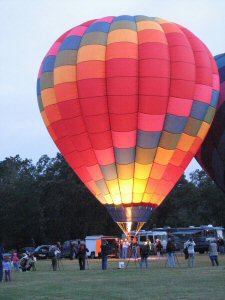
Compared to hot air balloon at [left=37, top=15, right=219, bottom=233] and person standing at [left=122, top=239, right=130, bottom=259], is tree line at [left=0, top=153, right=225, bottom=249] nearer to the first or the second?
person standing at [left=122, top=239, right=130, bottom=259]

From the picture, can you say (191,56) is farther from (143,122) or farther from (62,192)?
(62,192)

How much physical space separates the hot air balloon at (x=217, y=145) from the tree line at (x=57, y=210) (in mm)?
25207

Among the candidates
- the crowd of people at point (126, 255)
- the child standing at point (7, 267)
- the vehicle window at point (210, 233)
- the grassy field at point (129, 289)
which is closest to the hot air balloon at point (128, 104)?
the crowd of people at point (126, 255)

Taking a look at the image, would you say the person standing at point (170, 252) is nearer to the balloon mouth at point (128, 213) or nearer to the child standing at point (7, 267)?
the balloon mouth at point (128, 213)

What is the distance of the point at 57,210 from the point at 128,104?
31500mm

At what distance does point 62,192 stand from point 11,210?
17.7 ft

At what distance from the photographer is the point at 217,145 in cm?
2328

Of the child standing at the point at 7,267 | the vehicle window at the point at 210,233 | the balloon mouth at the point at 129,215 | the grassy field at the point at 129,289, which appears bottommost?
the grassy field at the point at 129,289

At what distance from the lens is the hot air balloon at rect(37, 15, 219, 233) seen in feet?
64.3

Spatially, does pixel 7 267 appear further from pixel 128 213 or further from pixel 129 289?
pixel 128 213

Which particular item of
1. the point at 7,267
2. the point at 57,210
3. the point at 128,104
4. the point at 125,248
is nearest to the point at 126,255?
the point at 125,248

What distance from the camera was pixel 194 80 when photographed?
795 inches

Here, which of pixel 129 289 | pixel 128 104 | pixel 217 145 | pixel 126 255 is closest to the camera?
pixel 129 289

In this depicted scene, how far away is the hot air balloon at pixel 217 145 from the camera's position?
22.7m
